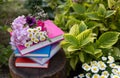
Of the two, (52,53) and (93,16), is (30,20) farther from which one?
(93,16)

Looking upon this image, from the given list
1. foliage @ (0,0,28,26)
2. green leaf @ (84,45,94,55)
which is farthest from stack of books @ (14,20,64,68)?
foliage @ (0,0,28,26)

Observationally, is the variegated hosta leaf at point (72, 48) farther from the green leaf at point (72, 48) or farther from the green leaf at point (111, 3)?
the green leaf at point (111, 3)

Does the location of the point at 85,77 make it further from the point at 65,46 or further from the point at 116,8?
the point at 116,8

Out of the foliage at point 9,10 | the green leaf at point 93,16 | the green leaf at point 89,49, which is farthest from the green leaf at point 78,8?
the foliage at point 9,10

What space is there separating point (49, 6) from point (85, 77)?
4.77ft

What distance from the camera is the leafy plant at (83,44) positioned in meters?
2.08

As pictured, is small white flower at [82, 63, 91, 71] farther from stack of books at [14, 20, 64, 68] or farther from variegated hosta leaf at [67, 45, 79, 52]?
stack of books at [14, 20, 64, 68]

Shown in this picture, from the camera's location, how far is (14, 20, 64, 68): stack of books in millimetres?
1980

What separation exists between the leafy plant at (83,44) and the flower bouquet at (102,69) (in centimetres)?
6

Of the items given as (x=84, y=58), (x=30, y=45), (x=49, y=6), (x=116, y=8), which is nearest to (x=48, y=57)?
(x=30, y=45)

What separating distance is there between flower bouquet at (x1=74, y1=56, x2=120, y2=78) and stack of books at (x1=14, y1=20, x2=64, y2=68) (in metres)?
0.29

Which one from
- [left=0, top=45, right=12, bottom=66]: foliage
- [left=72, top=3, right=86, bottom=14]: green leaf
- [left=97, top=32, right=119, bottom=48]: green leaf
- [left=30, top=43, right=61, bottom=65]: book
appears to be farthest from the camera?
[left=0, top=45, right=12, bottom=66]: foliage

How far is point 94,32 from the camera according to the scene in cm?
244

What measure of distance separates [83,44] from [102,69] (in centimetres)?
24
